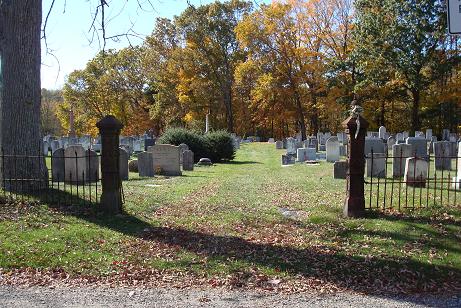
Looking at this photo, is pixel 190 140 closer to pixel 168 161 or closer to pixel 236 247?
pixel 168 161

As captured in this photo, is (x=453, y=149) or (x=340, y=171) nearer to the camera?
(x=340, y=171)

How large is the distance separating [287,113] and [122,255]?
43956 mm

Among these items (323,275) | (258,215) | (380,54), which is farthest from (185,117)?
(323,275)

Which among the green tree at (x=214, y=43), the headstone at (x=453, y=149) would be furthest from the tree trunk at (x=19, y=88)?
the green tree at (x=214, y=43)

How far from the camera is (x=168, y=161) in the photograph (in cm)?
1741

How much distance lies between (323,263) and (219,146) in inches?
786

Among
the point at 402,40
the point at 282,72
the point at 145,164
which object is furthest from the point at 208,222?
the point at 282,72

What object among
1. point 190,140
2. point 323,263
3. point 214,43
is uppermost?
point 214,43

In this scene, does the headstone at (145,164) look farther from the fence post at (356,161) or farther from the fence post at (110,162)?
the fence post at (356,161)

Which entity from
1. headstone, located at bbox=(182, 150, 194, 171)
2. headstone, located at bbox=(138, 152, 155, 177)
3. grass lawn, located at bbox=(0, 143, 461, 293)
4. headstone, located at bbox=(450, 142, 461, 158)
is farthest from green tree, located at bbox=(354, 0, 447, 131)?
Answer: grass lawn, located at bbox=(0, 143, 461, 293)

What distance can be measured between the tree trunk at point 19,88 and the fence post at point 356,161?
6.26 meters

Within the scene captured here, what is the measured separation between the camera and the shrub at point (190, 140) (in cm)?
2416

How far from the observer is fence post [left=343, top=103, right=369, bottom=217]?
796cm

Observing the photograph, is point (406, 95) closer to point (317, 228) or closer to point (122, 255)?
point (317, 228)
